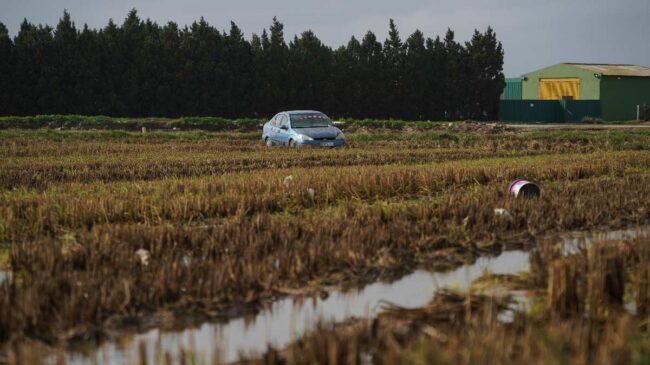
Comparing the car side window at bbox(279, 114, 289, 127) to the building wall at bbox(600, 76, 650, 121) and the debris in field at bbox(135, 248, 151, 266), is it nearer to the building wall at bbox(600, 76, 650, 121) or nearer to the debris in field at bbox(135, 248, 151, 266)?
the debris in field at bbox(135, 248, 151, 266)

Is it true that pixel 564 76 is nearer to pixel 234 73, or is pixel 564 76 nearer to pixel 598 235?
pixel 234 73

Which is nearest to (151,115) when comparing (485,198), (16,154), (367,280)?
(16,154)

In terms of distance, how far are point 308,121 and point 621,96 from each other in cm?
4058

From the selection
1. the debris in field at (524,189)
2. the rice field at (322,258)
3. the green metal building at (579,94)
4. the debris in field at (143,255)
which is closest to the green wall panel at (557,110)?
the green metal building at (579,94)

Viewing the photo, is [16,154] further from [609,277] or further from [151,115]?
[151,115]

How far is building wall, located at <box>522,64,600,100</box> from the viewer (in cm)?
5966

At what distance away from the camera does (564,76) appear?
203 feet

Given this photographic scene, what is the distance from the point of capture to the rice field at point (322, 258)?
4590 mm

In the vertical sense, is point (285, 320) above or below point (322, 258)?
below

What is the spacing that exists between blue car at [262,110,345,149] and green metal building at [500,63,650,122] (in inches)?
1351

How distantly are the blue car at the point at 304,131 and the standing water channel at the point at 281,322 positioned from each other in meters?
17.4

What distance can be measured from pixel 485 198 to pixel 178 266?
18.2 ft

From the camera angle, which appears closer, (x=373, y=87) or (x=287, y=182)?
(x=287, y=182)

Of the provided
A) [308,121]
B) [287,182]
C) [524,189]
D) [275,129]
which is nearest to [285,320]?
[524,189]
